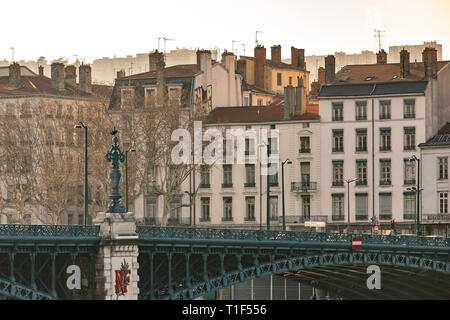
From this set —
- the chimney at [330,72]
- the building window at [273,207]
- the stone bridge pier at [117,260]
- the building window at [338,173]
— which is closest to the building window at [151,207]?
A: the building window at [273,207]

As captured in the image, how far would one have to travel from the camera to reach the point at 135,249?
9219cm

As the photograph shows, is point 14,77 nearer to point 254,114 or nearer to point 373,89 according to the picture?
point 254,114

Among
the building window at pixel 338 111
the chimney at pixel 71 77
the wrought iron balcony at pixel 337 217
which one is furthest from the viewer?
the chimney at pixel 71 77

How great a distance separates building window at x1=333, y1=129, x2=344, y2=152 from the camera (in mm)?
139750

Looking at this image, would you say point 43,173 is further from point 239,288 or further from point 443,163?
point 443,163

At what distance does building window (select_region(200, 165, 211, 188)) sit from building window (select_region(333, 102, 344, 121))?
10.3 meters

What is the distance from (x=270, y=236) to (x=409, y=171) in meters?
39.6

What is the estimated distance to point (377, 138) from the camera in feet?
455

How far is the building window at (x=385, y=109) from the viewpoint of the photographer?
138 metres

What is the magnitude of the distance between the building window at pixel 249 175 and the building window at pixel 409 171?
11.7 metres

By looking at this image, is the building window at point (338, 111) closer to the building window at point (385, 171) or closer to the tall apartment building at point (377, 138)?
the tall apartment building at point (377, 138)

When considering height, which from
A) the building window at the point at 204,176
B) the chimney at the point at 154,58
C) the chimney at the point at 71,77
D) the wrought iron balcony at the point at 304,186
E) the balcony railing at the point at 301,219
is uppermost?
the chimney at the point at 154,58

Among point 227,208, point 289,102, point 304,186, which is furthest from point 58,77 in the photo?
point 304,186

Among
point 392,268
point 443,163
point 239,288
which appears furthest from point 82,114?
point 392,268
